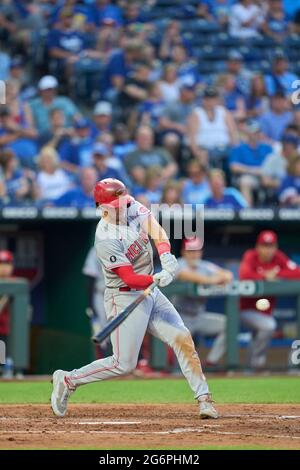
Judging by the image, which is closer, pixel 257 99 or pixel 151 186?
pixel 151 186

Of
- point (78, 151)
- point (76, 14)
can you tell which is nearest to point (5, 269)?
point (78, 151)

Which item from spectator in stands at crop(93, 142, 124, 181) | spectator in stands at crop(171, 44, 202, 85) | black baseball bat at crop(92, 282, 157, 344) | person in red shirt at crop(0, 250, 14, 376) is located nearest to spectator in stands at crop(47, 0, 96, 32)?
spectator in stands at crop(171, 44, 202, 85)

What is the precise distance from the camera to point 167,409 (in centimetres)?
841

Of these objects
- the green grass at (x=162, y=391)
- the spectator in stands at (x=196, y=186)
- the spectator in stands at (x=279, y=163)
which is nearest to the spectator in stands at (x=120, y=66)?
the spectator in stands at (x=196, y=186)

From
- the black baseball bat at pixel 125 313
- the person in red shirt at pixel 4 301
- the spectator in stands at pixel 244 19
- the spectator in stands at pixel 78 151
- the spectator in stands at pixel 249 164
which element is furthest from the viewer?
the spectator in stands at pixel 244 19

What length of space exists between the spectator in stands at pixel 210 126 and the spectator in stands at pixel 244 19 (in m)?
2.60

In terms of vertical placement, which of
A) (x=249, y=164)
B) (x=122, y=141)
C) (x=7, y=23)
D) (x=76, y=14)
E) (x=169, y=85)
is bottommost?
(x=249, y=164)

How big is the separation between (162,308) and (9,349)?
484 cm

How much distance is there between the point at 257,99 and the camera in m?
15.6

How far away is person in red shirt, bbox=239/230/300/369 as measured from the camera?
1255cm

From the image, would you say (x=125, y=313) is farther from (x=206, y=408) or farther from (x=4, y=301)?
(x=4, y=301)

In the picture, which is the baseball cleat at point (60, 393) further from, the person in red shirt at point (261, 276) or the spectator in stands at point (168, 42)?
A: the spectator in stands at point (168, 42)

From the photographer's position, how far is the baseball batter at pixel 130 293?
738 centimetres

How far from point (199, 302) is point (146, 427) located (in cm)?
563
